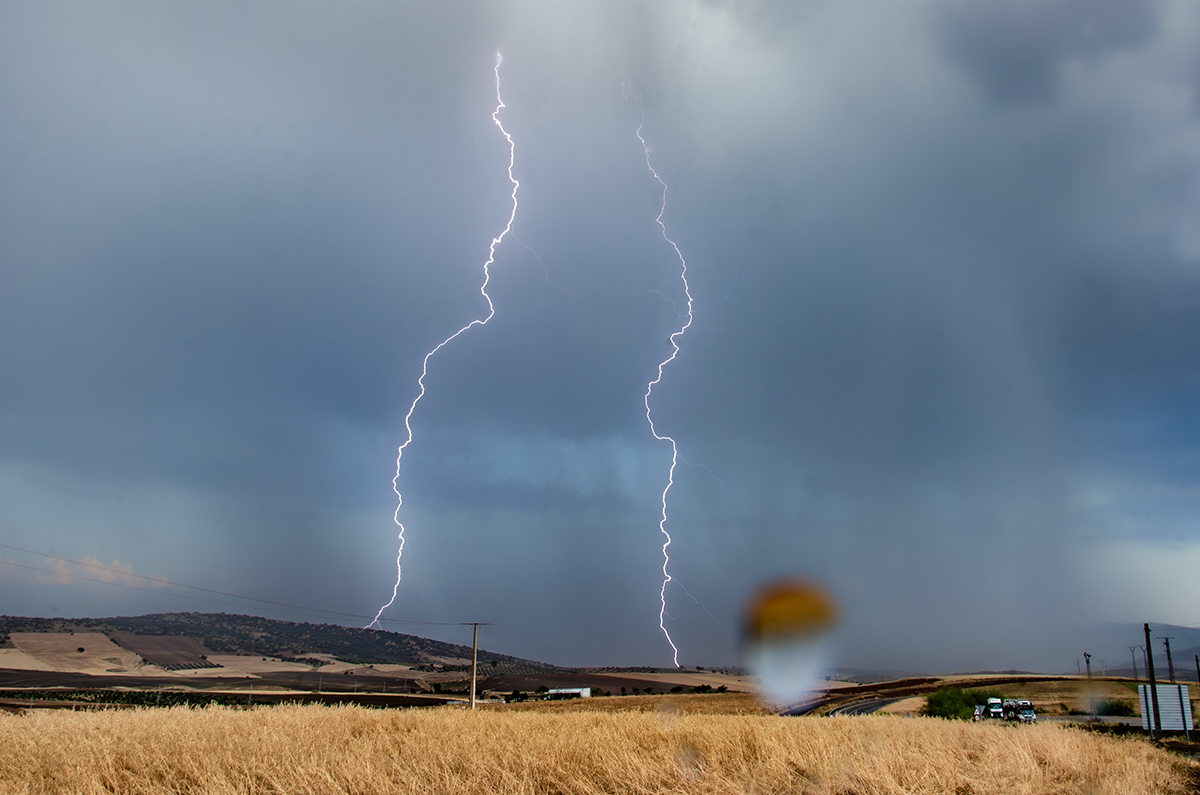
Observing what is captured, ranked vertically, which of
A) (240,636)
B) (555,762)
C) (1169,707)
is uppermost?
(555,762)

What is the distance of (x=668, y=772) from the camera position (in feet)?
36.6

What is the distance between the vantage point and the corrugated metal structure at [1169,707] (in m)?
32.0

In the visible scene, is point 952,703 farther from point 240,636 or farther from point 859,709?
point 240,636

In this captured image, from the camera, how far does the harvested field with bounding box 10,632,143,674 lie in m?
110

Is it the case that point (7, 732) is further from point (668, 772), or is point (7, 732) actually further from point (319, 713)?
point (668, 772)

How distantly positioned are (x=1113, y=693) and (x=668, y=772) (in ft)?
297

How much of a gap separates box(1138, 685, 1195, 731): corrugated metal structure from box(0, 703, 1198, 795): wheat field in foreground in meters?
20.2

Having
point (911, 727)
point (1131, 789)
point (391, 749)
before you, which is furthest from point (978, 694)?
point (391, 749)

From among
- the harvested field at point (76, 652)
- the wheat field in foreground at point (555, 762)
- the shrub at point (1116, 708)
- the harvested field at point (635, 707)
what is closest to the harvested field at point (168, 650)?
the harvested field at point (76, 652)

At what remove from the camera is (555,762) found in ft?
38.3

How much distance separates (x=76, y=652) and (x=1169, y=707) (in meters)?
154

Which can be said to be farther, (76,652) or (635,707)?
(76,652)

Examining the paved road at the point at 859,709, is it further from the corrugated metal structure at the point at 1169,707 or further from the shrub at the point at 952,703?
the corrugated metal structure at the point at 1169,707

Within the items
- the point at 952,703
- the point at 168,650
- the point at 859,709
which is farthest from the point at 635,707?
the point at 168,650
